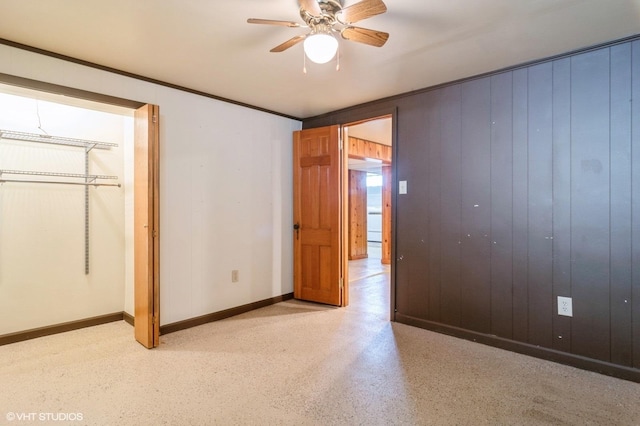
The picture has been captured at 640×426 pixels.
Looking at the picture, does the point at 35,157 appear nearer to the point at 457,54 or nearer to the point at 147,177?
the point at 147,177

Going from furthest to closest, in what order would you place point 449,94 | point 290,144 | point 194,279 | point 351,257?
1. point 351,257
2. point 290,144
3. point 194,279
4. point 449,94

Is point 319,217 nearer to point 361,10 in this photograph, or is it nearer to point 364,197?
point 361,10

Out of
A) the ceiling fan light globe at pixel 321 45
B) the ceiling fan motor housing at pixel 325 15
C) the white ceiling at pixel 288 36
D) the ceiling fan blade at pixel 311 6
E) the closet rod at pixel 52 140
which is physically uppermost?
the white ceiling at pixel 288 36

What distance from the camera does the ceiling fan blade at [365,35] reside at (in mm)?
1867

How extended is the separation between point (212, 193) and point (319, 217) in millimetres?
1274

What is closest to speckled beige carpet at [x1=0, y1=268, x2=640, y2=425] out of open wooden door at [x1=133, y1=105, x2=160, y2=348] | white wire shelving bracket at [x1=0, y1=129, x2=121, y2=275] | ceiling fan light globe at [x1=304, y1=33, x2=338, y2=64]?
open wooden door at [x1=133, y1=105, x2=160, y2=348]

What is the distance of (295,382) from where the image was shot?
218 centimetres

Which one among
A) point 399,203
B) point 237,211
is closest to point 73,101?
point 237,211

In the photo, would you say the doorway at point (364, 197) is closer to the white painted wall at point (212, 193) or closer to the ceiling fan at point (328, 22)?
the white painted wall at point (212, 193)

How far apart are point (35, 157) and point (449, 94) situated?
3.94m

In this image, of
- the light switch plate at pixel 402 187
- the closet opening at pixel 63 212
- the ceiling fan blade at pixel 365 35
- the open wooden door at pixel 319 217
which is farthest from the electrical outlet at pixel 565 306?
the closet opening at pixel 63 212

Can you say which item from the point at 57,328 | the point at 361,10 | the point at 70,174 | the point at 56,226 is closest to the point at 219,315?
the point at 57,328

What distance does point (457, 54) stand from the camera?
248 cm

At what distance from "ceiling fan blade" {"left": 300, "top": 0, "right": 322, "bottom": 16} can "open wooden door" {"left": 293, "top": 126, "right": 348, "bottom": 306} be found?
2065mm
